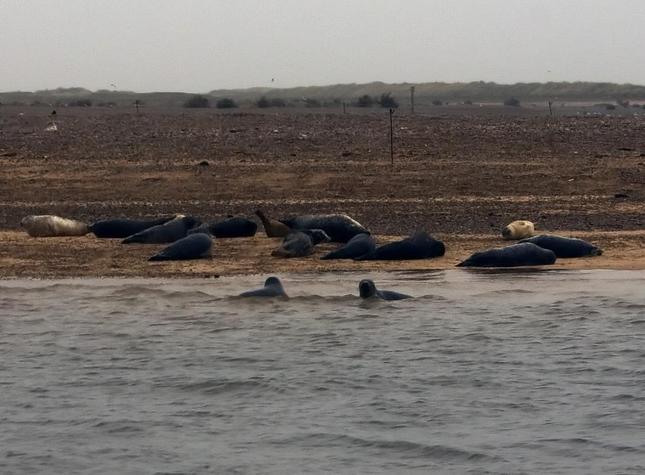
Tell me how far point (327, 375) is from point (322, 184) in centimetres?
1030

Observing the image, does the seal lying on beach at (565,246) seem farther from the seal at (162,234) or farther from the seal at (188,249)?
the seal at (162,234)

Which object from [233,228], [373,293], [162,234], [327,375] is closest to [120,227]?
[162,234]

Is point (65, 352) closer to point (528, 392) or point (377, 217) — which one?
point (528, 392)

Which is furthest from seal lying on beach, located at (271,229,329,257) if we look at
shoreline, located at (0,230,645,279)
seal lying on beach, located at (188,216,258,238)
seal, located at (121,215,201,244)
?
seal, located at (121,215,201,244)

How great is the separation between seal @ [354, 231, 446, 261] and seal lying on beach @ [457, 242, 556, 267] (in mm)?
453

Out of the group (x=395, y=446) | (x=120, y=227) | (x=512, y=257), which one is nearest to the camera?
(x=395, y=446)

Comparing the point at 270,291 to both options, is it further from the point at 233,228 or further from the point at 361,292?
the point at 233,228

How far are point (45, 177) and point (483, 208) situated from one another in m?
7.22

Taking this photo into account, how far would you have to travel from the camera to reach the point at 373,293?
38.6ft

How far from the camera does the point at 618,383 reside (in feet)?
29.8

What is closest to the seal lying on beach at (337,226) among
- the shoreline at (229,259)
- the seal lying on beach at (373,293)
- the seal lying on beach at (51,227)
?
the shoreline at (229,259)

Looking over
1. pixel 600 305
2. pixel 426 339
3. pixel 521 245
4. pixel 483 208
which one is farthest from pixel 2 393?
pixel 483 208

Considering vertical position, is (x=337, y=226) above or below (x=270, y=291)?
above

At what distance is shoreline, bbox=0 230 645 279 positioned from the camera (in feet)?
44.4
